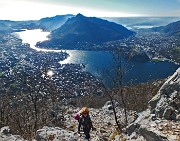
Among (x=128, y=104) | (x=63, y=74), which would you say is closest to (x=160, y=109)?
(x=128, y=104)

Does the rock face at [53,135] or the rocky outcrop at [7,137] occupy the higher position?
the rock face at [53,135]

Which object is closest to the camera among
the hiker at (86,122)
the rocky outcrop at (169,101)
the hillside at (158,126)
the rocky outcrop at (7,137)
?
the hillside at (158,126)

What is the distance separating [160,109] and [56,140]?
5.16 meters

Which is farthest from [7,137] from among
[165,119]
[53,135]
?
[165,119]

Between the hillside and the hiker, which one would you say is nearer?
the hillside

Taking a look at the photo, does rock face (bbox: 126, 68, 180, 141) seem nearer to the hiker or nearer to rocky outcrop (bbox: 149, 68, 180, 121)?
rocky outcrop (bbox: 149, 68, 180, 121)

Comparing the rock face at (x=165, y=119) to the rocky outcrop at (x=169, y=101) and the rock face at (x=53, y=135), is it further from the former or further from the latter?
the rock face at (x=53, y=135)

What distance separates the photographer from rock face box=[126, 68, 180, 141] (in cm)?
1184

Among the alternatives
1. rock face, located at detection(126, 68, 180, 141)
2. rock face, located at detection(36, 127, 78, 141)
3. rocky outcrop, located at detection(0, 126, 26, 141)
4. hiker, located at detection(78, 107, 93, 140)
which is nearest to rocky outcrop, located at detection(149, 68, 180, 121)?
rock face, located at detection(126, 68, 180, 141)

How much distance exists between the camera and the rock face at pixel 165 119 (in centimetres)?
1184

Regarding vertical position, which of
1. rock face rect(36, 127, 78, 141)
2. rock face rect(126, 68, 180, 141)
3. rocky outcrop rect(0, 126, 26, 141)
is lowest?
rocky outcrop rect(0, 126, 26, 141)

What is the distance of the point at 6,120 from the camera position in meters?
31.4

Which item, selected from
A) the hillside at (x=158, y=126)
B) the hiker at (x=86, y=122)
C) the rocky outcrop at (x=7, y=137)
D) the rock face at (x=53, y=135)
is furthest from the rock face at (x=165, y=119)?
the rocky outcrop at (x=7, y=137)

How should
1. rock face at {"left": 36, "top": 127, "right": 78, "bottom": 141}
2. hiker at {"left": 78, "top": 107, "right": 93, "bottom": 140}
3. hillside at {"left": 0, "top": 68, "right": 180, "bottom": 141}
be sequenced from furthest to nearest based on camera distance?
hiker at {"left": 78, "top": 107, "right": 93, "bottom": 140} < rock face at {"left": 36, "top": 127, "right": 78, "bottom": 141} < hillside at {"left": 0, "top": 68, "right": 180, "bottom": 141}
